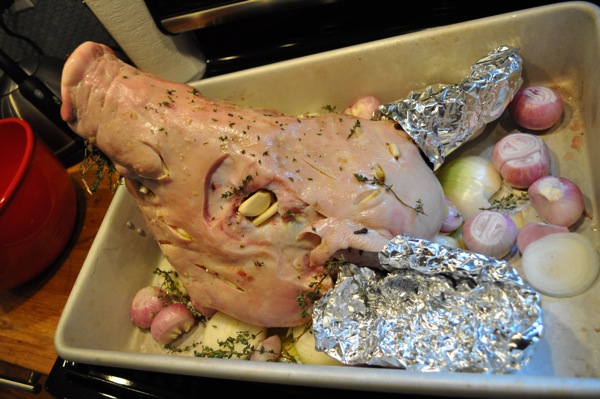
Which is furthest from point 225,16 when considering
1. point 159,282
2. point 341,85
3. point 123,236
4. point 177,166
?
point 159,282

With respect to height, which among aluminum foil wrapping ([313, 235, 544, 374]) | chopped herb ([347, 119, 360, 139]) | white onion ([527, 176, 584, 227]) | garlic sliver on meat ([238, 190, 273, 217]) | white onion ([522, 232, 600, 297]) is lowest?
white onion ([522, 232, 600, 297])

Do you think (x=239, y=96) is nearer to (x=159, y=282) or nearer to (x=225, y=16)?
(x=225, y=16)

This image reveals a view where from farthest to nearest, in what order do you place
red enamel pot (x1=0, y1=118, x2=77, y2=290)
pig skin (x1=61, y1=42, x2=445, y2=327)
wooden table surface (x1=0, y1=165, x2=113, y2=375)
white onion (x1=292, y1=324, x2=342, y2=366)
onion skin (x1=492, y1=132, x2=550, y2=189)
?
1. wooden table surface (x1=0, y1=165, x2=113, y2=375)
2. red enamel pot (x1=0, y1=118, x2=77, y2=290)
3. onion skin (x1=492, y1=132, x2=550, y2=189)
4. white onion (x1=292, y1=324, x2=342, y2=366)
5. pig skin (x1=61, y1=42, x2=445, y2=327)

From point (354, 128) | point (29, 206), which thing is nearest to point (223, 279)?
point (354, 128)

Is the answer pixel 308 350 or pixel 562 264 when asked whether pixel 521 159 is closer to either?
pixel 562 264

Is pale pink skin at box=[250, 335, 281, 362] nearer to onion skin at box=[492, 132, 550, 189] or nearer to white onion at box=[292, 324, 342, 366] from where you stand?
white onion at box=[292, 324, 342, 366]

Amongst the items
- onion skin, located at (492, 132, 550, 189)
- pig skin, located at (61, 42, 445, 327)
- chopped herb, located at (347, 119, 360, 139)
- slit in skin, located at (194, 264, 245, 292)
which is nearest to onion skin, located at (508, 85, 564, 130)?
onion skin, located at (492, 132, 550, 189)

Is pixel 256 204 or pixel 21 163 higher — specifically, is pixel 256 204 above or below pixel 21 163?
below
